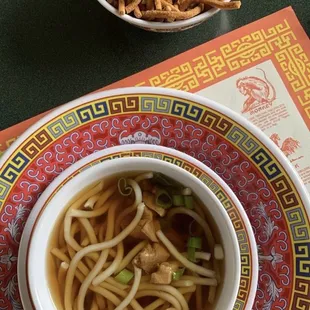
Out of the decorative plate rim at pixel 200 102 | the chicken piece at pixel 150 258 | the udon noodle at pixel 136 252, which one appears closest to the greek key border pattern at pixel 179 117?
the decorative plate rim at pixel 200 102

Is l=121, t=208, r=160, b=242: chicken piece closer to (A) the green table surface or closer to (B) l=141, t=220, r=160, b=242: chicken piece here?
(B) l=141, t=220, r=160, b=242: chicken piece

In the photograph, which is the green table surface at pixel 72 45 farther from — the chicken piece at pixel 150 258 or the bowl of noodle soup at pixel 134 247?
the chicken piece at pixel 150 258

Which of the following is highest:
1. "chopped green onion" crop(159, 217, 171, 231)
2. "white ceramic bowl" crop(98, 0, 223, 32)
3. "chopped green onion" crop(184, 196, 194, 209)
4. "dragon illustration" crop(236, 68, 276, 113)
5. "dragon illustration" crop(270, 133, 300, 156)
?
"white ceramic bowl" crop(98, 0, 223, 32)

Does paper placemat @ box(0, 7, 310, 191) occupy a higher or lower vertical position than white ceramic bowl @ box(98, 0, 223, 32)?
lower

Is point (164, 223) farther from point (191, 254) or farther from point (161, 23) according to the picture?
point (161, 23)

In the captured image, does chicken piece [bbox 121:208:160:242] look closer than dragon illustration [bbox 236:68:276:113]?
Yes

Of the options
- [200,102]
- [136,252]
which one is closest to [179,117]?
[200,102]

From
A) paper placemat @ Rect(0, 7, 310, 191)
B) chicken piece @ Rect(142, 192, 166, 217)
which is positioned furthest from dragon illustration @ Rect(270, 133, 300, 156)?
chicken piece @ Rect(142, 192, 166, 217)
